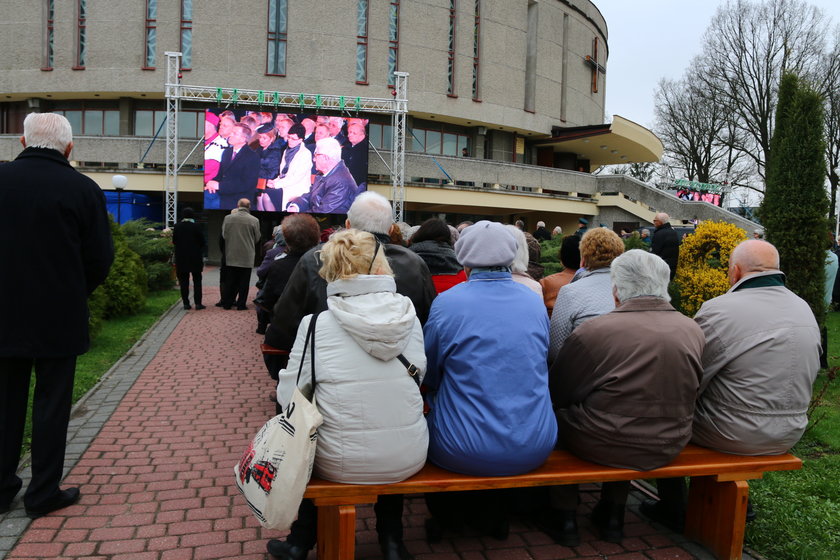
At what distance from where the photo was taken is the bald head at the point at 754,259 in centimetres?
377

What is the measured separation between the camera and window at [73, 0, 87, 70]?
27.2 m

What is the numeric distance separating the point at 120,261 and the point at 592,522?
9110 mm

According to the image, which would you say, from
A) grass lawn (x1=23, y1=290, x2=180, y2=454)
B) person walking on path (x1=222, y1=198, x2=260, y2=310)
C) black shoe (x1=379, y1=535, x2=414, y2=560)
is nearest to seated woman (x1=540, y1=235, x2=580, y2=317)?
black shoe (x1=379, y1=535, x2=414, y2=560)

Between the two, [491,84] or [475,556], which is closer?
[475,556]

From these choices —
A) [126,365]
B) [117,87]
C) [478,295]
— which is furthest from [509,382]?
[117,87]

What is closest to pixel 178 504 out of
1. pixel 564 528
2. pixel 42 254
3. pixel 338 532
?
pixel 338 532

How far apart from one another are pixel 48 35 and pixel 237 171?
→ 11.7 meters

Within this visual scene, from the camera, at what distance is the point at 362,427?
3010 millimetres

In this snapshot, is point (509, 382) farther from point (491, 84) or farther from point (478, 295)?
point (491, 84)

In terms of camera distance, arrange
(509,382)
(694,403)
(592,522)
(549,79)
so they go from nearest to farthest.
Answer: (509,382) → (694,403) → (592,522) → (549,79)

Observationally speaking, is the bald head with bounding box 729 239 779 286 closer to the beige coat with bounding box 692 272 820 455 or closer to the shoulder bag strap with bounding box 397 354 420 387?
the beige coat with bounding box 692 272 820 455

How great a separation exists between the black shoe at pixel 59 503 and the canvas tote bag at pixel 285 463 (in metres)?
1.65

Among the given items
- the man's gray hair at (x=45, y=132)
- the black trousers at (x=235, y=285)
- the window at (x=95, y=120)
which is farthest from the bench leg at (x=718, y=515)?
the window at (x=95, y=120)

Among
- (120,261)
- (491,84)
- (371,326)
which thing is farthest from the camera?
(491,84)
